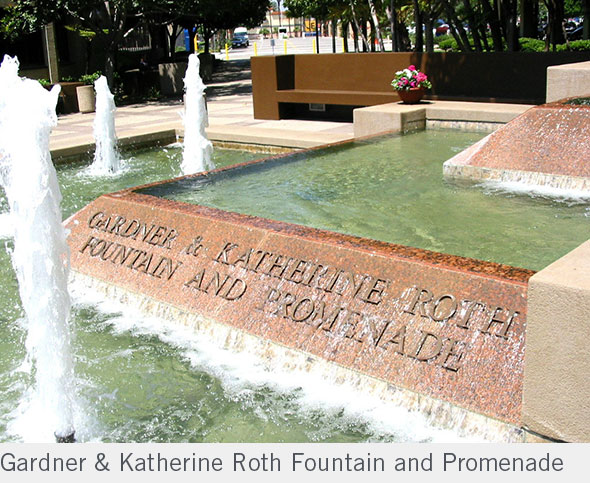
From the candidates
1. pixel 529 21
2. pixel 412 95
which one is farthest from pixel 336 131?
pixel 529 21

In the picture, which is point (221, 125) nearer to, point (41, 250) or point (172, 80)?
point (41, 250)

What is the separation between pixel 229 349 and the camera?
5.74 meters

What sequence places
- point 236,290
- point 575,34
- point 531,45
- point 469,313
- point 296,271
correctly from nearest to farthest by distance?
point 469,313, point 296,271, point 236,290, point 531,45, point 575,34

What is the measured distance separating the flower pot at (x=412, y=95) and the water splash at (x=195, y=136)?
3998mm

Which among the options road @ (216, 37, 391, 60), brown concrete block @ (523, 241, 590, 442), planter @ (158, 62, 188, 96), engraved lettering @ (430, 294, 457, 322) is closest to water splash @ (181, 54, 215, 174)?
engraved lettering @ (430, 294, 457, 322)

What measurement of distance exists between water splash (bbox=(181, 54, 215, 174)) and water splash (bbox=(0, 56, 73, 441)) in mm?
7520

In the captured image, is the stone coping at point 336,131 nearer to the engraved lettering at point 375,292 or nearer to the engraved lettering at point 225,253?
the engraved lettering at point 225,253

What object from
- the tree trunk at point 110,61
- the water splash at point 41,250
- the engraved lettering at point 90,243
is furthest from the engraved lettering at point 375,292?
the tree trunk at point 110,61

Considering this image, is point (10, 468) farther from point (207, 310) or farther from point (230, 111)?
point (230, 111)

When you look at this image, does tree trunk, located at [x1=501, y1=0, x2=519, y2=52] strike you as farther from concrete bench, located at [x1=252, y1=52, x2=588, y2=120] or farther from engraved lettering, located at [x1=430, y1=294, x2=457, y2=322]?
engraved lettering, located at [x1=430, y1=294, x2=457, y2=322]

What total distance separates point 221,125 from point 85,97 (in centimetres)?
869

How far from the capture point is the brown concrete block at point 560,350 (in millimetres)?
3557

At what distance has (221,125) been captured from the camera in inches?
646

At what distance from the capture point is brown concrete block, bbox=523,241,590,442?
3.56m
